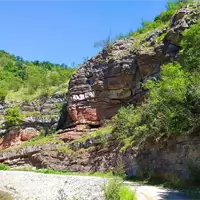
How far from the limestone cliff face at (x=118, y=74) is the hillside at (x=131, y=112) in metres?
0.13

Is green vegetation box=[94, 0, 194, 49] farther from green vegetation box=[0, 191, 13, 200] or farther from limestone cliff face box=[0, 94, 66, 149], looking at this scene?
green vegetation box=[0, 191, 13, 200]

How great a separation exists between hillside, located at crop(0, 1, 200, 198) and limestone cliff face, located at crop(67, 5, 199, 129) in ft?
0.43

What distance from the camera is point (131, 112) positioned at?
117 ft

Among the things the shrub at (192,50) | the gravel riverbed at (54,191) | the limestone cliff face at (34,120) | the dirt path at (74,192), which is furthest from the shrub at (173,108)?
the limestone cliff face at (34,120)

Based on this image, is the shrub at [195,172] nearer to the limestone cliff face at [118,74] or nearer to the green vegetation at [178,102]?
the green vegetation at [178,102]

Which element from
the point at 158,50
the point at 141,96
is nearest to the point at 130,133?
the point at 141,96

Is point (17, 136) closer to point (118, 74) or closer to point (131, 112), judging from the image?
point (118, 74)

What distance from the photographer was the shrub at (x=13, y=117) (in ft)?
178

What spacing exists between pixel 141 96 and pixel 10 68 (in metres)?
71.0

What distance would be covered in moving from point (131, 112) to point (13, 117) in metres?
25.8

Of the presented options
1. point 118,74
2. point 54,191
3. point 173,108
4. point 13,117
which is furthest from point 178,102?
point 13,117

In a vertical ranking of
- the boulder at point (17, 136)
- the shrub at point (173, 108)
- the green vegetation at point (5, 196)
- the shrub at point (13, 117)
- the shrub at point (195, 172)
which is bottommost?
the green vegetation at point (5, 196)

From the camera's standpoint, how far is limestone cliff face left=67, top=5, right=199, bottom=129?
4131cm

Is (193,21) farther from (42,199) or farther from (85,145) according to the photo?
A: (42,199)
